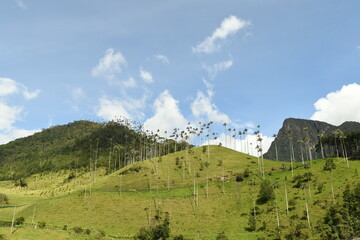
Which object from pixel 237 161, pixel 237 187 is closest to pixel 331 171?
pixel 237 187

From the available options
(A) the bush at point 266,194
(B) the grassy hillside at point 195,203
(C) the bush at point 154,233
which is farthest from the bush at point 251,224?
(C) the bush at point 154,233

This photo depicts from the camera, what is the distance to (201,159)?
181 m

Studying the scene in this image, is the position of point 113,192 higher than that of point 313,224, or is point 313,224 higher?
point 113,192

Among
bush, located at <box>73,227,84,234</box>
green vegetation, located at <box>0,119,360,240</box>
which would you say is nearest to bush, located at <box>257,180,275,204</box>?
green vegetation, located at <box>0,119,360,240</box>

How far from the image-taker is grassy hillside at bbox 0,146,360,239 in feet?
309

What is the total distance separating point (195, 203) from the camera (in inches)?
4742

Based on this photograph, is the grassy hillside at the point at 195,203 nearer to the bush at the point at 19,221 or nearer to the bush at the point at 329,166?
the bush at the point at 329,166

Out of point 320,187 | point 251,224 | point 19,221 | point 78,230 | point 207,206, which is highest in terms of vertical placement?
point 320,187

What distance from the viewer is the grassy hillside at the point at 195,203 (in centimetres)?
9419

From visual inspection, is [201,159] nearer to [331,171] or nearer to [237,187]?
[237,187]

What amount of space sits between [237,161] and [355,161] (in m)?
64.0

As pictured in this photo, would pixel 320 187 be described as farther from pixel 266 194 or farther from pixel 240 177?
pixel 240 177

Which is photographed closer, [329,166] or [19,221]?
[19,221]

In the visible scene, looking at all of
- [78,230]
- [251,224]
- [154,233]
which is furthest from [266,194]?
[78,230]
